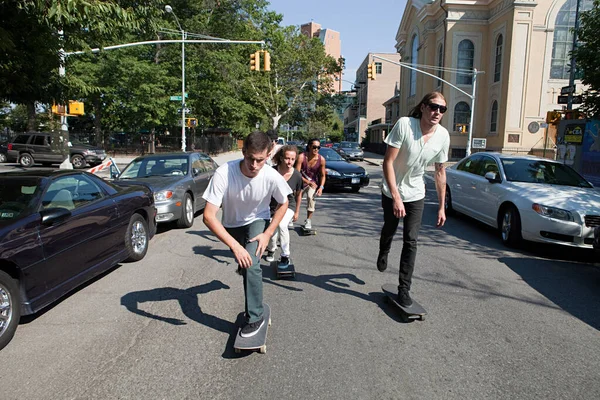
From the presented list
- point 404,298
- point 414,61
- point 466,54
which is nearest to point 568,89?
point 404,298

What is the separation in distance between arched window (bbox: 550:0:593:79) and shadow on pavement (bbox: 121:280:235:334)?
37.3 meters

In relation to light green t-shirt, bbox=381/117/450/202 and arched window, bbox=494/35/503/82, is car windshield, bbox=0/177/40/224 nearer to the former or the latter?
light green t-shirt, bbox=381/117/450/202

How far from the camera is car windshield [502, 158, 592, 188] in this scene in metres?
7.84

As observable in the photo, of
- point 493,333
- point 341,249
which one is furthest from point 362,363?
point 341,249

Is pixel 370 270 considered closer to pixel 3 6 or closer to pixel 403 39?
pixel 3 6

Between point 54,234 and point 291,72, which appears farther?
point 291,72

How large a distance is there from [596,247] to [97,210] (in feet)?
20.4

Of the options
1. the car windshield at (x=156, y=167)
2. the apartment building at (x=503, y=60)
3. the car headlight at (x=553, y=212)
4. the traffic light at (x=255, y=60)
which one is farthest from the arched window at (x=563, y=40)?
the car windshield at (x=156, y=167)

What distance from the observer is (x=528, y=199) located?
6.92 metres

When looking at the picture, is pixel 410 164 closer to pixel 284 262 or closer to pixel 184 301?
pixel 284 262

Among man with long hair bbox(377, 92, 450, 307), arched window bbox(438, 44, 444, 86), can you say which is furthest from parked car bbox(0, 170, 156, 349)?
arched window bbox(438, 44, 444, 86)

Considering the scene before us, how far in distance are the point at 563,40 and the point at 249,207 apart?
3886 centimetres

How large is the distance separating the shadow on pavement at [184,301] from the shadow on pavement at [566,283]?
139 inches

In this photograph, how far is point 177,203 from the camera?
8.23 metres
